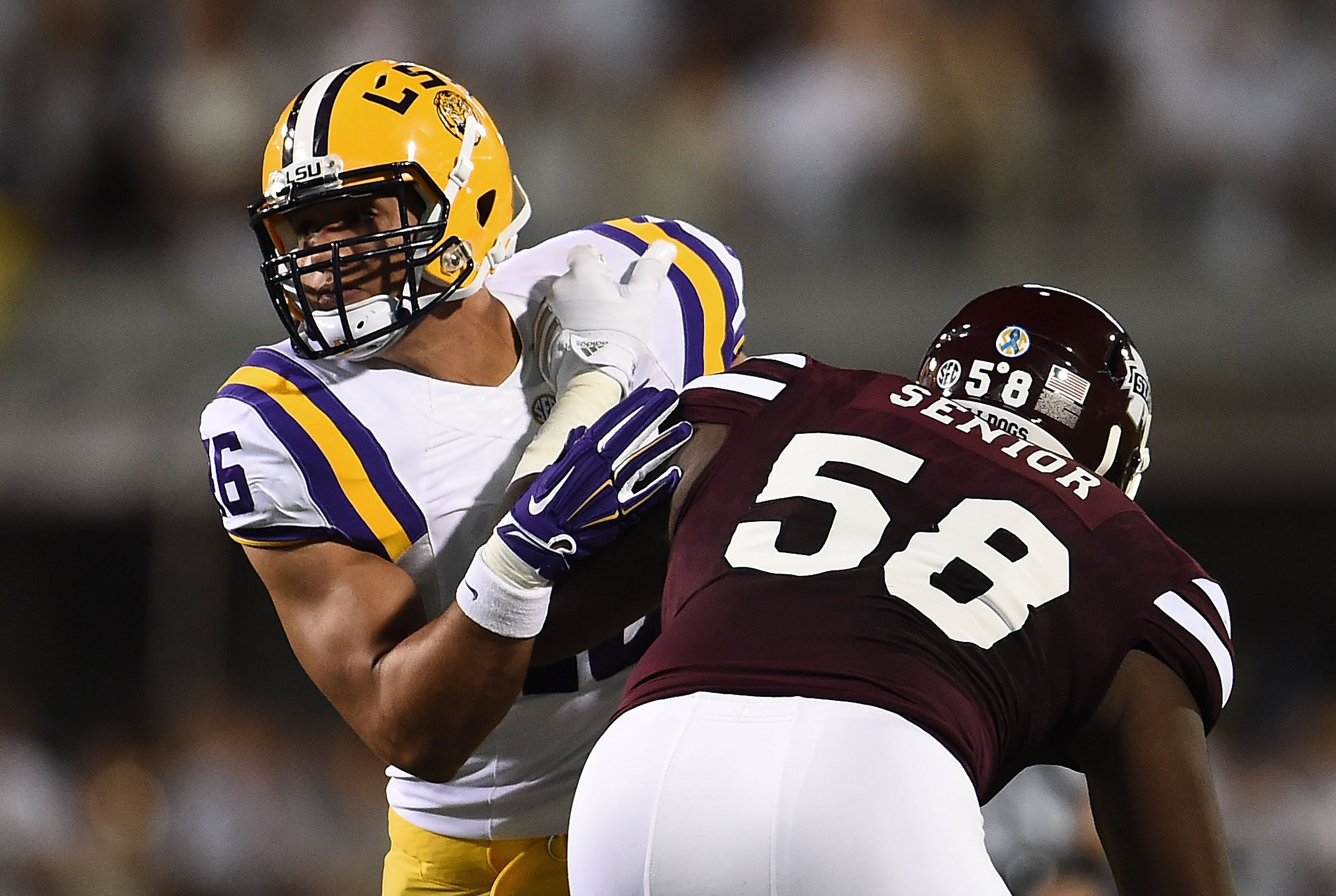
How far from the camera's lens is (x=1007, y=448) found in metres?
1.89

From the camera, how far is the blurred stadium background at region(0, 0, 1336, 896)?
21.3ft

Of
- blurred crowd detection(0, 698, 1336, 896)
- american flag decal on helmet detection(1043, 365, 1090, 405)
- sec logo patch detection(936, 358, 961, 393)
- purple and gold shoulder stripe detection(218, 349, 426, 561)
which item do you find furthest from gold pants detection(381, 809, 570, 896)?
blurred crowd detection(0, 698, 1336, 896)

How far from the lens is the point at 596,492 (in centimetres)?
205

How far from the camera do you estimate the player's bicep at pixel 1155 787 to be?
1.69 metres

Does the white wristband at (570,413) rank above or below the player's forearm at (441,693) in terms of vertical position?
above

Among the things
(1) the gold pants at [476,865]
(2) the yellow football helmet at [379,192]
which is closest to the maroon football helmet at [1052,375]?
(2) the yellow football helmet at [379,192]

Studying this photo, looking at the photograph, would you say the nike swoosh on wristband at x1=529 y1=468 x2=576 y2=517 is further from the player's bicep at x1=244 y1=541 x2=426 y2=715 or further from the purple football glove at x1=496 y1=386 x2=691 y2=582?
the player's bicep at x1=244 y1=541 x2=426 y2=715

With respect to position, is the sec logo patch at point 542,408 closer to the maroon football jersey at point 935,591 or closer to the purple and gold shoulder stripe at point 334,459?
the purple and gold shoulder stripe at point 334,459

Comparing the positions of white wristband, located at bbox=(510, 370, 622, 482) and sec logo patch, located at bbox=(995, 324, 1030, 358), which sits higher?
sec logo patch, located at bbox=(995, 324, 1030, 358)

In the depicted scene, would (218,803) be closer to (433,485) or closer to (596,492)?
(433,485)

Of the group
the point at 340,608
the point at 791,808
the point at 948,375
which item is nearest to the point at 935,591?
the point at 791,808

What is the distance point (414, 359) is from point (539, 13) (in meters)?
5.34

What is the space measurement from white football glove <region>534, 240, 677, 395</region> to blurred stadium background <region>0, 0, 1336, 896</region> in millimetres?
3723

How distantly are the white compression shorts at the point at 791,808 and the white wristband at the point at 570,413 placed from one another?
66cm
